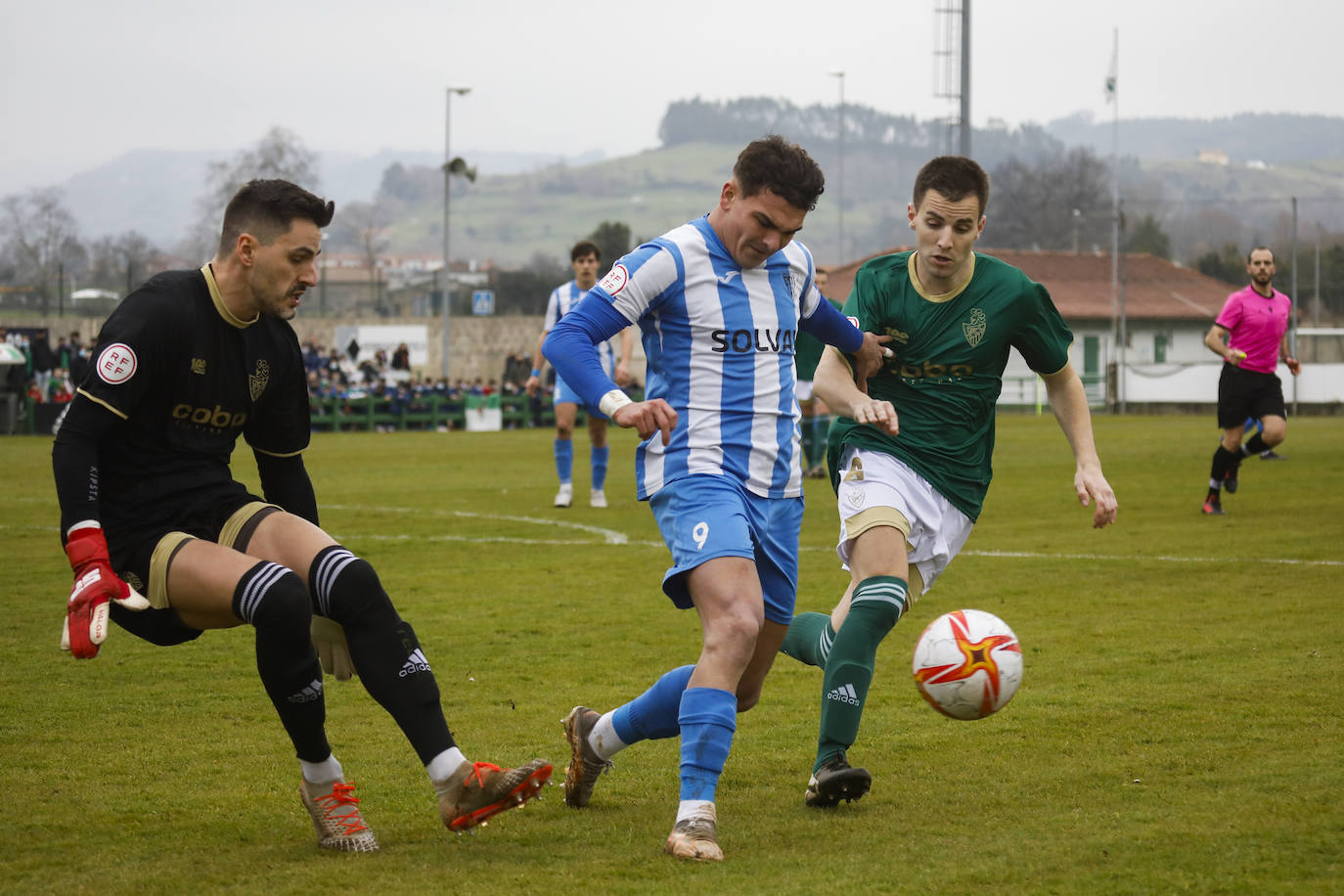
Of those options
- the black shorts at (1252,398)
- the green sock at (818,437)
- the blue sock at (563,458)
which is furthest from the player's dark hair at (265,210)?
the green sock at (818,437)

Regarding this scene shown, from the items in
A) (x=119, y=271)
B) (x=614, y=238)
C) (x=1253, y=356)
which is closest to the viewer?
(x=1253, y=356)

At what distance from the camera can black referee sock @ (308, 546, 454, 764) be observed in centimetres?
408

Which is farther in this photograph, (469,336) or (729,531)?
(469,336)

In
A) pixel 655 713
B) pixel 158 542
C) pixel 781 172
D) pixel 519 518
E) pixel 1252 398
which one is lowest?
pixel 519 518

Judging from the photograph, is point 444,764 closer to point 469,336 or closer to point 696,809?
point 696,809

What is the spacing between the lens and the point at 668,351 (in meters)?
4.50

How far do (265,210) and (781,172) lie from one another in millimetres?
1549

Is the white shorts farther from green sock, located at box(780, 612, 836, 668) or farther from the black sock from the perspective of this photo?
the black sock

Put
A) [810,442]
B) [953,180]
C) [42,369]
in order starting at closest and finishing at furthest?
[953,180], [810,442], [42,369]

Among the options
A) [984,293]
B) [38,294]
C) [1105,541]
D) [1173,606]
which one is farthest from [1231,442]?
[38,294]

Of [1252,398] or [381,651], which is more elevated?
[1252,398]

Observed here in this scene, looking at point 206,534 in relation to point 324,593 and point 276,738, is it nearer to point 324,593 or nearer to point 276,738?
point 324,593

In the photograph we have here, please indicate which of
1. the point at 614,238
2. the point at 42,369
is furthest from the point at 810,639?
the point at 614,238

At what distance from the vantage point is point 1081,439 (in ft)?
17.1
